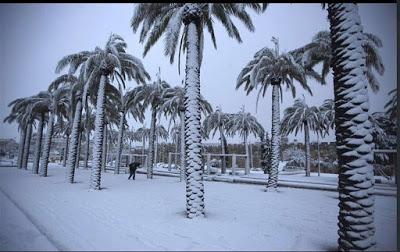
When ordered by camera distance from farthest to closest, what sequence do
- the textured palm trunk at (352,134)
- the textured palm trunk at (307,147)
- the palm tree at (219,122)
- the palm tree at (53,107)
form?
the palm tree at (219,122) → the textured palm trunk at (307,147) → the palm tree at (53,107) → the textured palm trunk at (352,134)

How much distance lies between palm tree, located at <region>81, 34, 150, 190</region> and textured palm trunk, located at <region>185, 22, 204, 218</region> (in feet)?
23.1

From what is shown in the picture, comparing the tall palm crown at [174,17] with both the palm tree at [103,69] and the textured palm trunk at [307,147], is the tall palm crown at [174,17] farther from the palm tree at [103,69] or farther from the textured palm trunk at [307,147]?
the textured palm trunk at [307,147]

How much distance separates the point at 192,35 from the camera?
9.97 metres

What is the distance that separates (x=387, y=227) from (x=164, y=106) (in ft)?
57.2

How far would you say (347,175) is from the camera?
18.1ft

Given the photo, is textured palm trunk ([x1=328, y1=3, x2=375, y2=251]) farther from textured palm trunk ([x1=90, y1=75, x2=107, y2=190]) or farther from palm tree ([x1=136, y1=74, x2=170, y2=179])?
palm tree ([x1=136, y1=74, x2=170, y2=179])

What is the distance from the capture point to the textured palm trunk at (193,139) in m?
8.72

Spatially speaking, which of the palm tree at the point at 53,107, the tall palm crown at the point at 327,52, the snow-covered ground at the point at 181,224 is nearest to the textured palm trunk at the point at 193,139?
the snow-covered ground at the point at 181,224

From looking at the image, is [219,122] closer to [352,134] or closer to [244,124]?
[244,124]

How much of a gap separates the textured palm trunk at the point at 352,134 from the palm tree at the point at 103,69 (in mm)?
12011

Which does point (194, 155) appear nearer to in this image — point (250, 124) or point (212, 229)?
point (212, 229)

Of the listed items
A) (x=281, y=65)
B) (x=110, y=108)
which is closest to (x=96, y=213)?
(x=281, y=65)

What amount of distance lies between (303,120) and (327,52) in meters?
14.0

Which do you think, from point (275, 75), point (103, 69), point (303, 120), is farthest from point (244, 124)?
point (103, 69)
